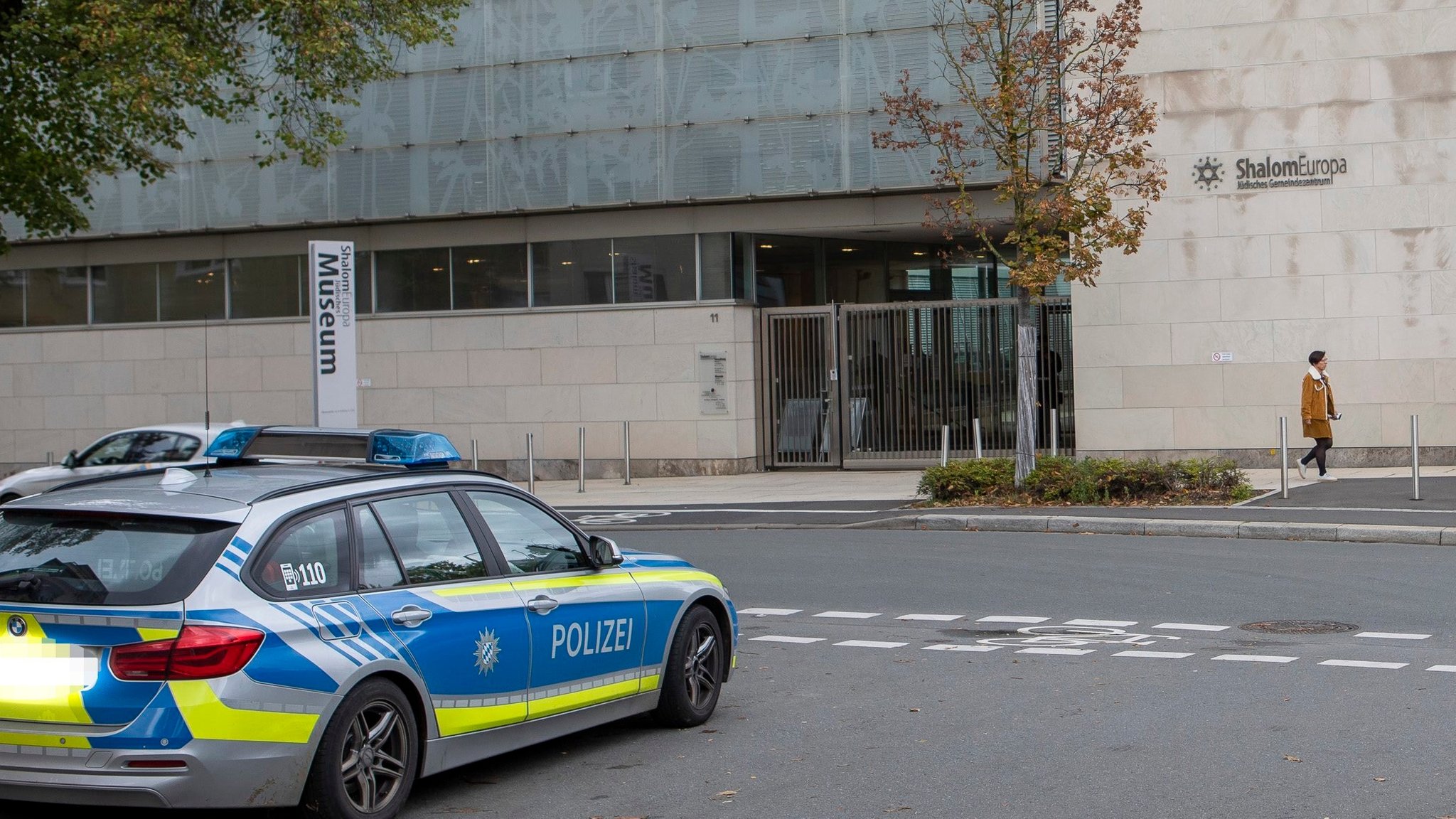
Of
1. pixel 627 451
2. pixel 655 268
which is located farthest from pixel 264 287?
pixel 627 451

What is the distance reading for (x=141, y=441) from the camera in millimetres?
20062

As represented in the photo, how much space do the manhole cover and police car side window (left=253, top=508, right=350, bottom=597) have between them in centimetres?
679

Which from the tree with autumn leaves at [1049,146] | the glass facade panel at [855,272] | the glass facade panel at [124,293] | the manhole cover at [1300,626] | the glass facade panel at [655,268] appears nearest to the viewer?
the manhole cover at [1300,626]

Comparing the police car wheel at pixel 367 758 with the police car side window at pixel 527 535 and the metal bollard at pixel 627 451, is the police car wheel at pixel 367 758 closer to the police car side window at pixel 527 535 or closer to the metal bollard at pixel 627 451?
the police car side window at pixel 527 535

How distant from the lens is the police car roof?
585 cm

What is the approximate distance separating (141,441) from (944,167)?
41.7 feet

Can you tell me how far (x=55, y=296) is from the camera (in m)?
31.5

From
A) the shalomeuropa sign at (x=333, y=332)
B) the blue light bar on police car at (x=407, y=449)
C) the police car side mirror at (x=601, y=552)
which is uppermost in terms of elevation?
the shalomeuropa sign at (x=333, y=332)

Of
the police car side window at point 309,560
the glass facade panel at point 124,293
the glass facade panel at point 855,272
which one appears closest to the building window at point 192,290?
the glass facade panel at point 124,293

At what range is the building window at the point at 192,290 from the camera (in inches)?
1200

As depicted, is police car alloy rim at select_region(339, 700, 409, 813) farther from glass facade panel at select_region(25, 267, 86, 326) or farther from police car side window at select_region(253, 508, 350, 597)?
glass facade panel at select_region(25, 267, 86, 326)

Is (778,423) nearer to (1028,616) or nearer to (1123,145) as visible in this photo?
(1123,145)

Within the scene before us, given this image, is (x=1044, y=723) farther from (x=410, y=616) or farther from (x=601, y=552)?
(x=410, y=616)

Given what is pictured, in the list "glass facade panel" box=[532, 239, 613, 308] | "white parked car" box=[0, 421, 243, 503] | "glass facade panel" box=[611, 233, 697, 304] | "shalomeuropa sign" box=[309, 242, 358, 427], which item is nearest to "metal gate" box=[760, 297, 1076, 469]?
"glass facade panel" box=[611, 233, 697, 304]
